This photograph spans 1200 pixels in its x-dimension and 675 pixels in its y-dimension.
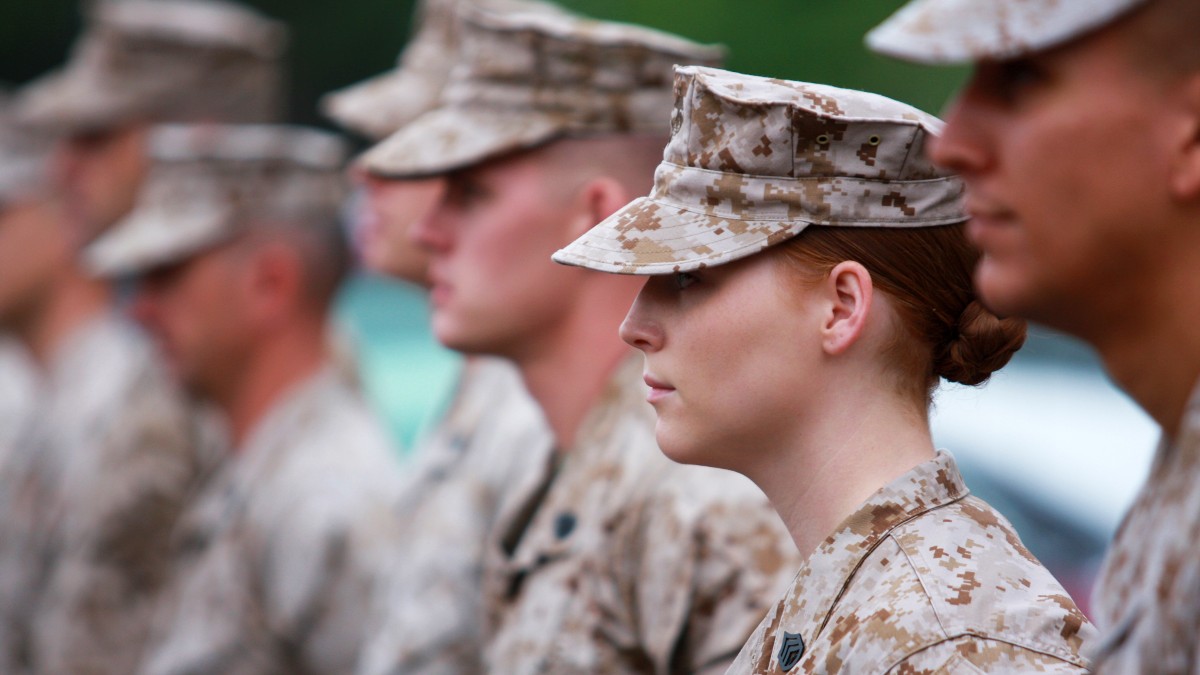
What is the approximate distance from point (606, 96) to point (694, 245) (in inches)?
60.2

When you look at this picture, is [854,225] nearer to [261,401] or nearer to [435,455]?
[435,455]

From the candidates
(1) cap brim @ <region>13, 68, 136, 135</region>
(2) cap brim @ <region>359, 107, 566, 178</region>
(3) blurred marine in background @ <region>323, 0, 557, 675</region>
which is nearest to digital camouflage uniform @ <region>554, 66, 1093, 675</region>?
(2) cap brim @ <region>359, 107, 566, 178</region>

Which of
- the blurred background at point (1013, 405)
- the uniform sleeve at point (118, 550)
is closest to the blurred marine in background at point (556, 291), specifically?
the blurred background at point (1013, 405)

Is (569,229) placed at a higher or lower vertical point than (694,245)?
lower

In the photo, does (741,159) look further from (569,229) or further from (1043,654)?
(569,229)

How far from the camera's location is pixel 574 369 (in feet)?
11.4

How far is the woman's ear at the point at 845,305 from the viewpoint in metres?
2.04

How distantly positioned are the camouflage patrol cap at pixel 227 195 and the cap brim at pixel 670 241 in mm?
3670

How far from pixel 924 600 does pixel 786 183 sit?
0.58 m

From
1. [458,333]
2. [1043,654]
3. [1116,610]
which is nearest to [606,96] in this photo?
[458,333]

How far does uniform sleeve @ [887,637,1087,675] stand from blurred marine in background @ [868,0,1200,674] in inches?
9.8

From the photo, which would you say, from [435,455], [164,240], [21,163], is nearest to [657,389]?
[435,455]

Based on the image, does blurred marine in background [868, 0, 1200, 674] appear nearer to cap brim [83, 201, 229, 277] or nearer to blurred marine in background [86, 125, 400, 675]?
blurred marine in background [86, 125, 400, 675]

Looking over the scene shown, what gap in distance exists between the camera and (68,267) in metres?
7.95
